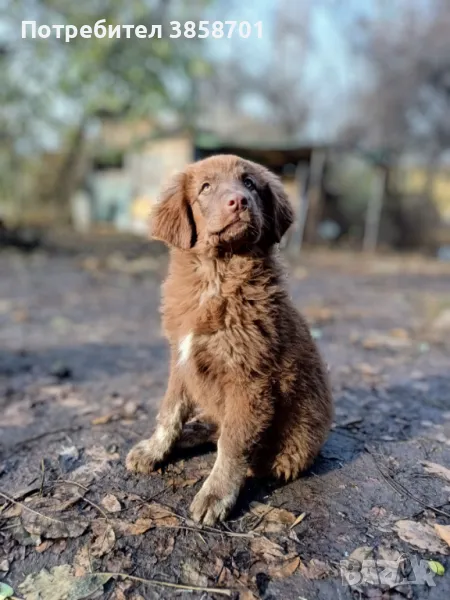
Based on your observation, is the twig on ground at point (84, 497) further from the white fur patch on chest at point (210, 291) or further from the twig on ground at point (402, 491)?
the twig on ground at point (402, 491)

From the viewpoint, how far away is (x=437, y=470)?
3.28 m

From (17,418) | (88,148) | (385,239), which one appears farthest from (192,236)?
(88,148)

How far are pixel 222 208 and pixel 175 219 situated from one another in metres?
0.36

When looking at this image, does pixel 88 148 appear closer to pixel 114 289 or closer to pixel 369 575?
pixel 114 289

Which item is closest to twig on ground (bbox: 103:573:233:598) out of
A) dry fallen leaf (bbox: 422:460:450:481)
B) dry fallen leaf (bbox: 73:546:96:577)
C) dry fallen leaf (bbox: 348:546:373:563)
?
dry fallen leaf (bbox: 73:546:96:577)

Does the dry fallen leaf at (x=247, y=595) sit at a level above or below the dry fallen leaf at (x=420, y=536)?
below

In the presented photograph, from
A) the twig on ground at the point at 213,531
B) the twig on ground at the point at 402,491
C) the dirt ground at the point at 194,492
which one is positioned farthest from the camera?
the twig on ground at the point at 402,491

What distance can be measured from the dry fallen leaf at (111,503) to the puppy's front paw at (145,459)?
0.79 feet

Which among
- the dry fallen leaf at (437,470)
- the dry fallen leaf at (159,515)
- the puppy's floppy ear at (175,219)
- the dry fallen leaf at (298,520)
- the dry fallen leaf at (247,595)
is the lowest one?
the dry fallen leaf at (247,595)

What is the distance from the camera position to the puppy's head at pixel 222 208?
278 cm

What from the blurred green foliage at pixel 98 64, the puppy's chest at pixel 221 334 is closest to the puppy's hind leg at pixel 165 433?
the puppy's chest at pixel 221 334

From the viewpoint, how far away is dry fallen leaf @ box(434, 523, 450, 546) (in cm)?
261

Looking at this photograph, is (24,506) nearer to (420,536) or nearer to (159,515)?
(159,515)

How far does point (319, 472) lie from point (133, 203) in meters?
19.0
